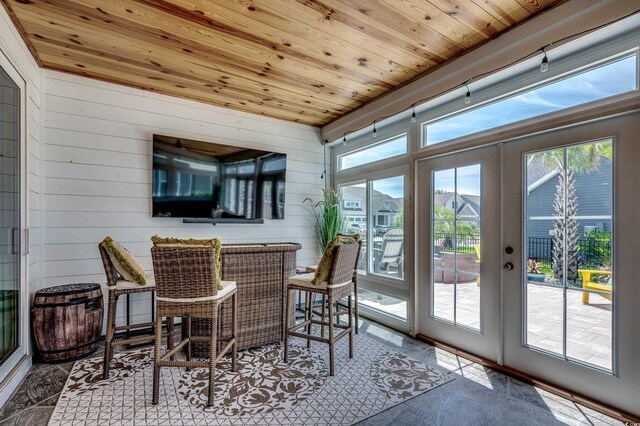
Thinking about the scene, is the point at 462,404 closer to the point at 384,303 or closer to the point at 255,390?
the point at 255,390

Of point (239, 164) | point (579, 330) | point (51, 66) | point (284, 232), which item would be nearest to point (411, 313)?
point (579, 330)

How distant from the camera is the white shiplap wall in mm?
→ 3203

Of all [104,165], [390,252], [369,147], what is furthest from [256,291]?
[369,147]

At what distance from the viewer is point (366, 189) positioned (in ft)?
14.2

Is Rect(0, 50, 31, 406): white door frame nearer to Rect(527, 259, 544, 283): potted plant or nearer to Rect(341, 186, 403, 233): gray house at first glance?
Rect(341, 186, 403, 233): gray house

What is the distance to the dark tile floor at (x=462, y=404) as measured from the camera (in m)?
2.01

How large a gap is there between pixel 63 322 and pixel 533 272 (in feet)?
12.6

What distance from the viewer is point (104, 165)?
135 inches

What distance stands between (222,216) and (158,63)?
1.76m

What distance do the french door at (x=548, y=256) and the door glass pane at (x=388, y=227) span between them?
49cm

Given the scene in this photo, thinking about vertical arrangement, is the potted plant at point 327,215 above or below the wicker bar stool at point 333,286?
above

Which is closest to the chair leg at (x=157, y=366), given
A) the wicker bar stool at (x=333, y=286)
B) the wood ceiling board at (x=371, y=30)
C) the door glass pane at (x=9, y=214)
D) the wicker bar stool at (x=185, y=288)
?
the wicker bar stool at (x=185, y=288)

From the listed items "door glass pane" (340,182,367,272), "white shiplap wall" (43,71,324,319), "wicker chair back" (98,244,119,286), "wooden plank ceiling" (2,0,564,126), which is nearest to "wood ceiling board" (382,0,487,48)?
"wooden plank ceiling" (2,0,564,126)

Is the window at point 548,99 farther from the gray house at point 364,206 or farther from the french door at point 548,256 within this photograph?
the gray house at point 364,206
